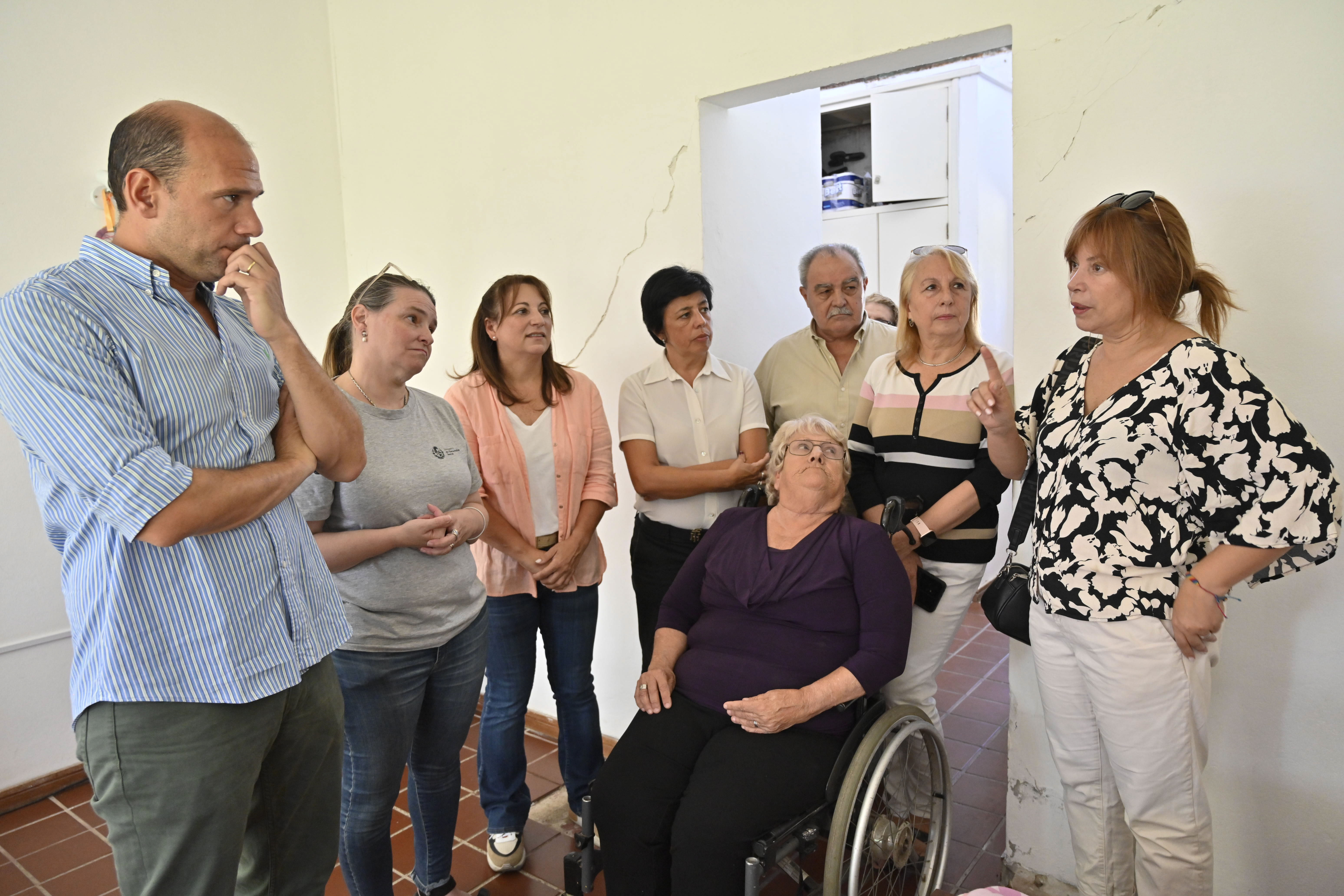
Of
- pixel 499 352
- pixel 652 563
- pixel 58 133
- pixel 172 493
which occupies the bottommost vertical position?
pixel 652 563

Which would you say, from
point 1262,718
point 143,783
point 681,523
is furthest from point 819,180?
point 143,783

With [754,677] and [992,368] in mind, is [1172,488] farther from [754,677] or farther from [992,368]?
[754,677]

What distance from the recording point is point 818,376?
2561 mm

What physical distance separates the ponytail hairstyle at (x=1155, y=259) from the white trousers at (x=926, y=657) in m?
0.79

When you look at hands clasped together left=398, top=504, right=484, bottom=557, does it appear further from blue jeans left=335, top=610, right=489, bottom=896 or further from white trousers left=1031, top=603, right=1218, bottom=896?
white trousers left=1031, top=603, right=1218, bottom=896

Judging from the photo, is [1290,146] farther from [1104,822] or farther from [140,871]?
[140,871]

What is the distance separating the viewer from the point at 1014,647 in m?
2.21

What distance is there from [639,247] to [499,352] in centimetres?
70

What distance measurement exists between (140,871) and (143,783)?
5.2 inches

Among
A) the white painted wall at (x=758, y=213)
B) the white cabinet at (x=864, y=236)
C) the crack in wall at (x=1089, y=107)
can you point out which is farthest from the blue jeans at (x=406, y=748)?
the white cabinet at (x=864, y=236)

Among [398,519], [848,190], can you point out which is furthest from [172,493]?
[848,190]

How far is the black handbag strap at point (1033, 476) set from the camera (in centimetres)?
188

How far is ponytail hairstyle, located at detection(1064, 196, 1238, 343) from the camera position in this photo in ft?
5.34

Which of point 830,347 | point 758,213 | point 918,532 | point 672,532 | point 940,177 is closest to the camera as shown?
point 918,532
